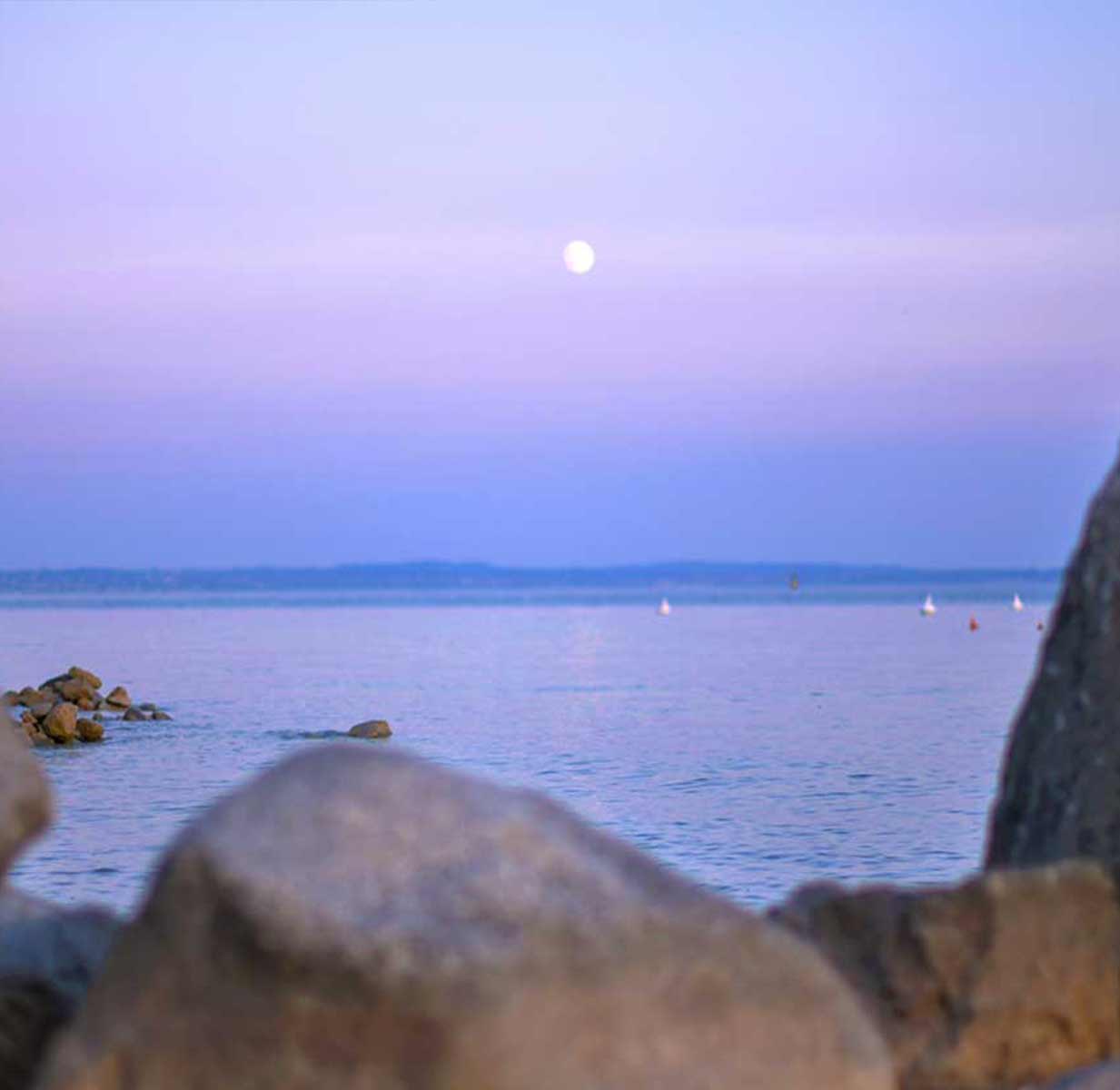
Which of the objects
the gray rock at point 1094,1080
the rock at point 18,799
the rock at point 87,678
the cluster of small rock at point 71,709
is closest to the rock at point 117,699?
the cluster of small rock at point 71,709

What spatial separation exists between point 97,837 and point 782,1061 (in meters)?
20.6

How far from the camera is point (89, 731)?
38.8 metres

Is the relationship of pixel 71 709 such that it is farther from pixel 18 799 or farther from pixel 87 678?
pixel 18 799

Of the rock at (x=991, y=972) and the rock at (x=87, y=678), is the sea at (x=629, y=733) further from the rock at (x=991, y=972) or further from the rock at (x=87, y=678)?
the rock at (x=991, y=972)

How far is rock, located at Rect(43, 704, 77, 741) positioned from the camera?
3788 centimetres

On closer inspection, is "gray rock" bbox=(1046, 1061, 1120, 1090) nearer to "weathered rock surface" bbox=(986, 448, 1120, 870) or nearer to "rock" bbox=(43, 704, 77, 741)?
"weathered rock surface" bbox=(986, 448, 1120, 870)

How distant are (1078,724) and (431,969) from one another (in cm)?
379

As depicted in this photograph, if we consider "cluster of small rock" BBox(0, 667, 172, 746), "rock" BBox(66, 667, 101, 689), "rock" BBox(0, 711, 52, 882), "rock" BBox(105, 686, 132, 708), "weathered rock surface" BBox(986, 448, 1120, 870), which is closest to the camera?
"rock" BBox(0, 711, 52, 882)

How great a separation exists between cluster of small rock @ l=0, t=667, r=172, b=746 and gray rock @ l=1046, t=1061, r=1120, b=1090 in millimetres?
33412

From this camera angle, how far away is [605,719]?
144ft

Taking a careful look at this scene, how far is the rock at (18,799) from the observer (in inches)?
245

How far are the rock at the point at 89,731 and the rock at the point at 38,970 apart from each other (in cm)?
3281

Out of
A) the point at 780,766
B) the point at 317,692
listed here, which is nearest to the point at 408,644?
the point at 317,692

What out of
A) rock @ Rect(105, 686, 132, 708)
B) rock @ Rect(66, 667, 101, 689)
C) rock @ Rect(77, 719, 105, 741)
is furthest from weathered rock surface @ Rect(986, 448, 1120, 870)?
rock @ Rect(66, 667, 101, 689)
